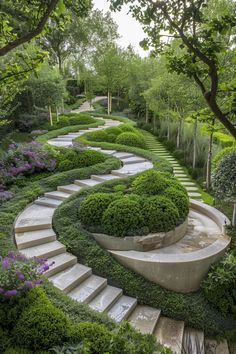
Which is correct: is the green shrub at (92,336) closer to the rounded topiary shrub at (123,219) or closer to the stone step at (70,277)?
the stone step at (70,277)

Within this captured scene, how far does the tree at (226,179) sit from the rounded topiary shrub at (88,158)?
411 cm

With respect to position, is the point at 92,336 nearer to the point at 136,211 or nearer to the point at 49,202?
the point at 136,211

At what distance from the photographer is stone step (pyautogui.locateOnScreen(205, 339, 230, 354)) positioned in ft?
12.8

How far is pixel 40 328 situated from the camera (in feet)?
9.07

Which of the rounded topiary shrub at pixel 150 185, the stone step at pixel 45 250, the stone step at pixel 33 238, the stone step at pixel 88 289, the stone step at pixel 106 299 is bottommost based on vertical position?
the stone step at pixel 106 299

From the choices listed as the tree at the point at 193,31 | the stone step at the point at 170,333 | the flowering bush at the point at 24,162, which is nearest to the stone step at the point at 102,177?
the flowering bush at the point at 24,162

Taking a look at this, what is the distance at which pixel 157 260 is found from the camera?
434 cm

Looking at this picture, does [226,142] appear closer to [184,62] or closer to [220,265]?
[220,265]

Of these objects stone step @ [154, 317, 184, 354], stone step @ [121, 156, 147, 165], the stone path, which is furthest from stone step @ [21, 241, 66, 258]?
stone step @ [121, 156, 147, 165]

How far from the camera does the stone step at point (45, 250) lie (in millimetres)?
4438

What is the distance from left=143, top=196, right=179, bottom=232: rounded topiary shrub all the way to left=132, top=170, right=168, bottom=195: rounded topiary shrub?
42 cm

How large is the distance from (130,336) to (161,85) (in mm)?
12102

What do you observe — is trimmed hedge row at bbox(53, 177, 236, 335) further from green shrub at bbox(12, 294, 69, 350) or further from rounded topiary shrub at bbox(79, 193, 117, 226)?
green shrub at bbox(12, 294, 69, 350)

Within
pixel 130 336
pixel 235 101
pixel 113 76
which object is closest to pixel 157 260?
pixel 130 336
